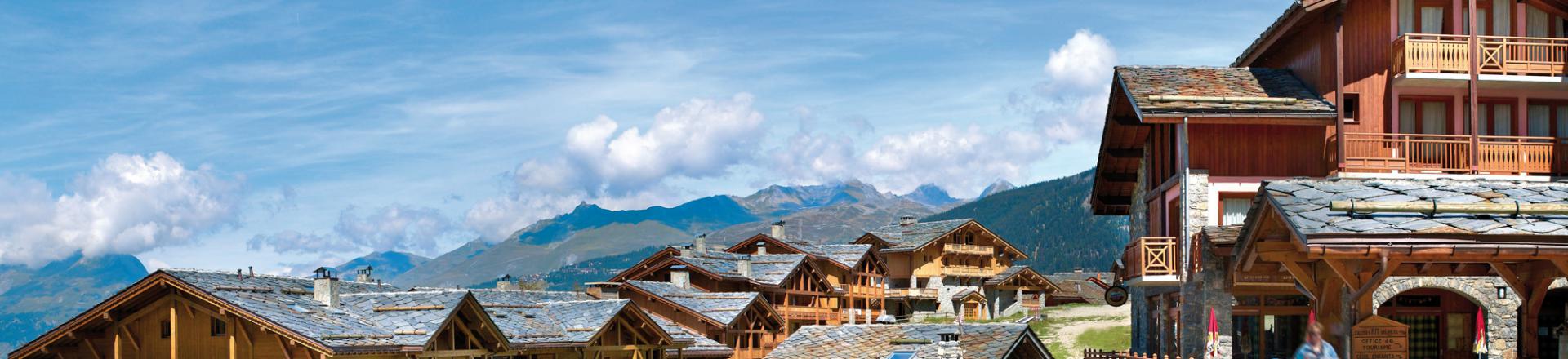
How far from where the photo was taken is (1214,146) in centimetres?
3478

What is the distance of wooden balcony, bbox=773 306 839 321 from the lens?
8325cm

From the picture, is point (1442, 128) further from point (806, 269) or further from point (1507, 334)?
point (806, 269)

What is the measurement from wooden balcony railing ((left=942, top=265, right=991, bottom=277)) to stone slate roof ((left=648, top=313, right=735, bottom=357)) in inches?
1703

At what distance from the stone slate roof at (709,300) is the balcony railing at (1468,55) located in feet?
118

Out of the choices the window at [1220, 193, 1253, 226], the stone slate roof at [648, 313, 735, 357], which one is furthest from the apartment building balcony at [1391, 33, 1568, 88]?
the stone slate roof at [648, 313, 735, 357]

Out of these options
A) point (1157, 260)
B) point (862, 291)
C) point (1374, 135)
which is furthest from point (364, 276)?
point (1374, 135)

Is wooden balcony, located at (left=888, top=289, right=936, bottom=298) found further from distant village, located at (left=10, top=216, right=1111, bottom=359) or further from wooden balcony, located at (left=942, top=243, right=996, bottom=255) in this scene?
distant village, located at (left=10, top=216, right=1111, bottom=359)

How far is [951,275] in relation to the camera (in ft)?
353

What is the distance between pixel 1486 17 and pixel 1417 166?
359 cm

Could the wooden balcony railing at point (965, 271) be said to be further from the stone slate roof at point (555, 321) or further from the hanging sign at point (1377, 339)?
the hanging sign at point (1377, 339)

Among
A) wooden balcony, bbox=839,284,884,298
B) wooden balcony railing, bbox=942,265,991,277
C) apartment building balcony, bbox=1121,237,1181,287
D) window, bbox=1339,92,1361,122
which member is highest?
window, bbox=1339,92,1361,122

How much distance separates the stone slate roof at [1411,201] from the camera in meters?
20.9

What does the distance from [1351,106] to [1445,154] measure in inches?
84.6

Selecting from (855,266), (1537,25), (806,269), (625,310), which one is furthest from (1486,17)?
(855,266)
